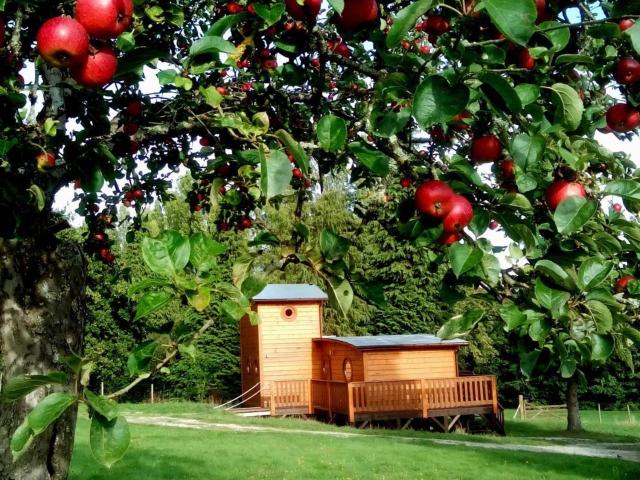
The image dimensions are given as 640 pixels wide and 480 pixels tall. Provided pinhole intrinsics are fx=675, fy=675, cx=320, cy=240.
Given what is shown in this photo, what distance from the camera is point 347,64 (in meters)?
2.45

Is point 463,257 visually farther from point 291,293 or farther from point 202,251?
point 291,293

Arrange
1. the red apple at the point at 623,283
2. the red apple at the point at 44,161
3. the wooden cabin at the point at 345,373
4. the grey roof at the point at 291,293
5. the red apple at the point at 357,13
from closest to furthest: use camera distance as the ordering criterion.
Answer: the red apple at the point at 357,13 < the red apple at the point at 623,283 < the red apple at the point at 44,161 < the wooden cabin at the point at 345,373 < the grey roof at the point at 291,293

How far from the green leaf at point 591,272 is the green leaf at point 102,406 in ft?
3.99

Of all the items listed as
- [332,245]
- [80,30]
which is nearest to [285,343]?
[332,245]

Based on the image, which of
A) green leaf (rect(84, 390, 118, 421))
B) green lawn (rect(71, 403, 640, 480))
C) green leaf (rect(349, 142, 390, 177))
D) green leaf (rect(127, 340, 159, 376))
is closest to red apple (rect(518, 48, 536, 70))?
green leaf (rect(349, 142, 390, 177))

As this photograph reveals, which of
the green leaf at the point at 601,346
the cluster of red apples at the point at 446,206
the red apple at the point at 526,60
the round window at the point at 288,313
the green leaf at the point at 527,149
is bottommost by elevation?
the green leaf at the point at 601,346

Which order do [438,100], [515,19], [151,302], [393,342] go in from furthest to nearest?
[393,342] → [151,302] → [438,100] → [515,19]

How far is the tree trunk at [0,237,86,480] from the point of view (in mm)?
3352

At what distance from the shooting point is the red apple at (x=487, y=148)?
1959 millimetres

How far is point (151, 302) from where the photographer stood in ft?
5.13

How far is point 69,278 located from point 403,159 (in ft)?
7.33

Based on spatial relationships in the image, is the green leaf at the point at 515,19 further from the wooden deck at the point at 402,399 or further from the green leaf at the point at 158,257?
the wooden deck at the point at 402,399

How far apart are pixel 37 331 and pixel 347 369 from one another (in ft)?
61.4

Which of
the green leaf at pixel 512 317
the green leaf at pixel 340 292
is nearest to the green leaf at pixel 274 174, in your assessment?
the green leaf at pixel 340 292
